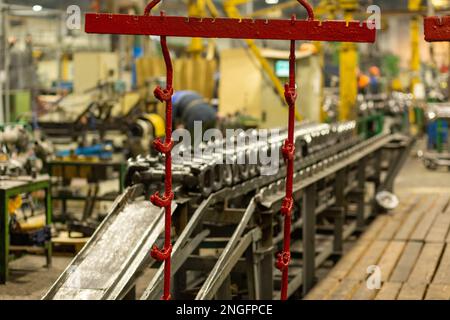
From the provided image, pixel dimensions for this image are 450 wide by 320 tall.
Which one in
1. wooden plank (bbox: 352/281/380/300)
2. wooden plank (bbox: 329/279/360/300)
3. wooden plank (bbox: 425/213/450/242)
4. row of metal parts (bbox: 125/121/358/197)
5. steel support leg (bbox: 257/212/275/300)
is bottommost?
wooden plank (bbox: 329/279/360/300)

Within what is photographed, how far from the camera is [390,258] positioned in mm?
5547

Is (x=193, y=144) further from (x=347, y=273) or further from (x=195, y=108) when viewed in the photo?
(x=195, y=108)

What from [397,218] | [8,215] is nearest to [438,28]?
[8,215]

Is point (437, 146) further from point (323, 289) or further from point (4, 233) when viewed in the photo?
point (4, 233)

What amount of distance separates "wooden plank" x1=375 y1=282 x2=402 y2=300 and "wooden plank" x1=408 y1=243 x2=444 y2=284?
12 centimetres

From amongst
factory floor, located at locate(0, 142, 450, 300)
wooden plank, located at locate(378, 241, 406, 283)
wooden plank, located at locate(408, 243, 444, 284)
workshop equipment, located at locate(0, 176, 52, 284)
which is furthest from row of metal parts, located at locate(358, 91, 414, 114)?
workshop equipment, located at locate(0, 176, 52, 284)

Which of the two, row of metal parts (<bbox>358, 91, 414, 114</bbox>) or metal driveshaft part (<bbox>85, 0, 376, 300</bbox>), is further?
row of metal parts (<bbox>358, 91, 414, 114</bbox>)

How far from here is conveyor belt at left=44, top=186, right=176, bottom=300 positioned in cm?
322

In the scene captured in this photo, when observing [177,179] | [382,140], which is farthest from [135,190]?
[382,140]

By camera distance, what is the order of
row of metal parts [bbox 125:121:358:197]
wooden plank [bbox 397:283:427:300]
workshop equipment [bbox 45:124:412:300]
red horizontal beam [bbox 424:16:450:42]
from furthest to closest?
1. wooden plank [bbox 397:283:427:300]
2. row of metal parts [bbox 125:121:358:197]
3. workshop equipment [bbox 45:124:412:300]
4. red horizontal beam [bbox 424:16:450:42]

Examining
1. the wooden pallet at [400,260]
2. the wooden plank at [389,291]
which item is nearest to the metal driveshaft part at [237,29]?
the wooden pallet at [400,260]

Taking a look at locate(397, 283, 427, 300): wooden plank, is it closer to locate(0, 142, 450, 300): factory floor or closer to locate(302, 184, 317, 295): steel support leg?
locate(302, 184, 317, 295): steel support leg

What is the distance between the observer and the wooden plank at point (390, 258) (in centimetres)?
511

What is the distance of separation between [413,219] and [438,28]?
5.27 meters
